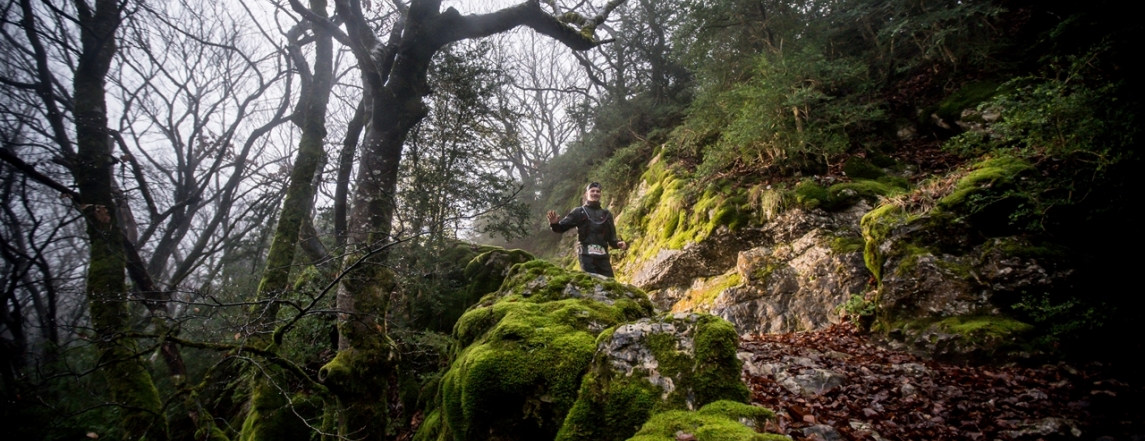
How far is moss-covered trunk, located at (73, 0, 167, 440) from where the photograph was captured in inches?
175

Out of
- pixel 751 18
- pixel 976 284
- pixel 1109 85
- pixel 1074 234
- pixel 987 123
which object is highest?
pixel 751 18

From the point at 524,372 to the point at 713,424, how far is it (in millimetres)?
1252

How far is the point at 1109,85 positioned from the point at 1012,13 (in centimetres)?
759

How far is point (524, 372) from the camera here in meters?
2.71

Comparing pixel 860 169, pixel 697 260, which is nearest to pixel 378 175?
pixel 697 260

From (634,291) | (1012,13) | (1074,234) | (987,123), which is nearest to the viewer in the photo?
(634,291)

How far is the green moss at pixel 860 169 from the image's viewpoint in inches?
310

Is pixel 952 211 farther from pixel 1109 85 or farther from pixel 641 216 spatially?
pixel 641 216

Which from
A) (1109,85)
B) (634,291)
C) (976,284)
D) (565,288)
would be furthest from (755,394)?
(1109,85)

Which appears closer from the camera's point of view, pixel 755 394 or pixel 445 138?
pixel 755 394

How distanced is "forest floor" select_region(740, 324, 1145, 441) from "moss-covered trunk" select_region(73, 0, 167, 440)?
5.98 meters

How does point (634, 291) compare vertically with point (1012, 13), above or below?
below

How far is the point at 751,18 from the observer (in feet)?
31.3

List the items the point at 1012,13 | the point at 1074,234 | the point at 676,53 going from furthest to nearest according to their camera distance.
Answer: the point at 676,53, the point at 1012,13, the point at 1074,234
